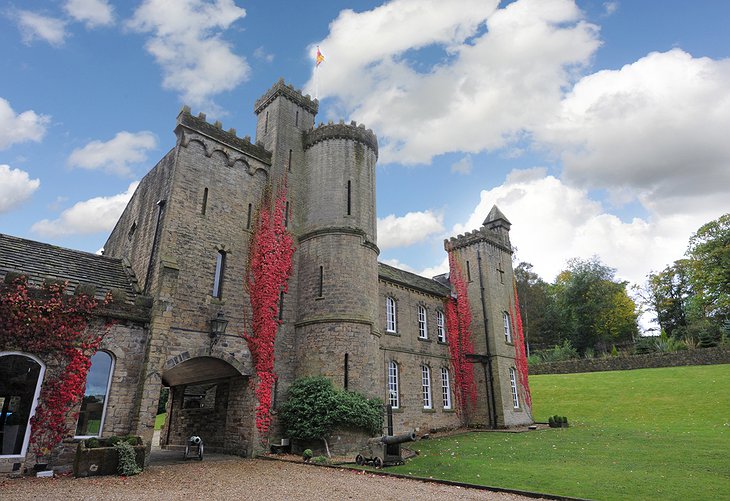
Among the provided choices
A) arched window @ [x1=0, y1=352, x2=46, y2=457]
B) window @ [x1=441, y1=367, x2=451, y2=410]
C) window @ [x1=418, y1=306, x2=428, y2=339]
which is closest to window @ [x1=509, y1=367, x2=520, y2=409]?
window @ [x1=441, y1=367, x2=451, y2=410]

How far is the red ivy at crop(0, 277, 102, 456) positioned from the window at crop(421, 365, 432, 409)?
1699 centimetres

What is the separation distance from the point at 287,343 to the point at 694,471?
14.6 metres

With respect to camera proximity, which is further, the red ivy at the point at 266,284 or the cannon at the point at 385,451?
the red ivy at the point at 266,284

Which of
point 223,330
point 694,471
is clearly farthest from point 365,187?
point 694,471

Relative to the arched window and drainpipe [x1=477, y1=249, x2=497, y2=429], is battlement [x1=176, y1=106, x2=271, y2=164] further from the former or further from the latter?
drainpipe [x1=477, y1=249, x2=497, y2=429]

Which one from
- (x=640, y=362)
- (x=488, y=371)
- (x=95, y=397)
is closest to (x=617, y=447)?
(x=488, y=371)

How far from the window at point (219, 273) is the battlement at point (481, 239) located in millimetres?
17262

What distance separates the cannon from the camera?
547 inches

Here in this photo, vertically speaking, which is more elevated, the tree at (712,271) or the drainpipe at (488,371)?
the tree at (712,271)

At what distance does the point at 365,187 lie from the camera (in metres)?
21.9

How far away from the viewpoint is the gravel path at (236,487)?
9.72 metres

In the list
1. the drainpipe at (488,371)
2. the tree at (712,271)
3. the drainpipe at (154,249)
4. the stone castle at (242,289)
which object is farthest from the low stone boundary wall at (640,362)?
the drainpipe at (154,249)

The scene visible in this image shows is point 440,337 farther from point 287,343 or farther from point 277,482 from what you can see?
point 277,482

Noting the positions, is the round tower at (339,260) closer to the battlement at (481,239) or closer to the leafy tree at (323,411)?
the leafy tree at (323,411)
